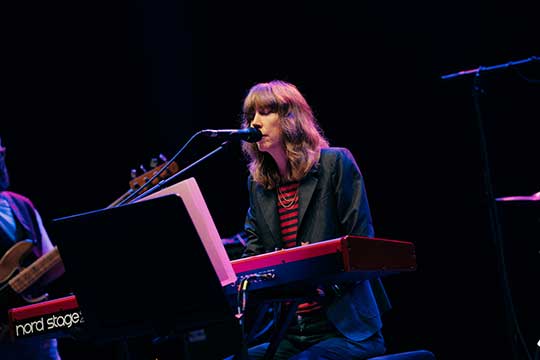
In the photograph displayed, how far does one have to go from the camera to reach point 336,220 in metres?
3.27

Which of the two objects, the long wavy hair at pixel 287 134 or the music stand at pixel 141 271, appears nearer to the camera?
the music stand at pixel 141 271

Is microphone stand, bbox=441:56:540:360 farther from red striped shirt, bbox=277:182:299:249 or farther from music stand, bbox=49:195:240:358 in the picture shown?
music stand, bbox=49:195:240:358

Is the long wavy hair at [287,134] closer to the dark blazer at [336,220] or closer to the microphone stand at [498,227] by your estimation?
the dark blazer at [336,220]

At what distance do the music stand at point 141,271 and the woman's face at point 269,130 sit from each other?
49.4 inches

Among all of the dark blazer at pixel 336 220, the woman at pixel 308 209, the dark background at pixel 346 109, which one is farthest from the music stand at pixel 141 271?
the dark background at pixel 346 109

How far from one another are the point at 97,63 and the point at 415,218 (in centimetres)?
347

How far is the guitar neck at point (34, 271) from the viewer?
475 centimetres

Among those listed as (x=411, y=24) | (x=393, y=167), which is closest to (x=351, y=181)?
(x=393, y=167)

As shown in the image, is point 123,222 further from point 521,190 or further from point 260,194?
point 521,190

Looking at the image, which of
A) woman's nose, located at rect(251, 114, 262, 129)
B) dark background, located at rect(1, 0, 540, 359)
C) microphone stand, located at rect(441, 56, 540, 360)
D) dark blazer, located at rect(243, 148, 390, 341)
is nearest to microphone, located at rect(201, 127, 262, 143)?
woman's nose, located at rect(251, 114, 262, 129)

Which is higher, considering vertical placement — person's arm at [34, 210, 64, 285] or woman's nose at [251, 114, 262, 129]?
woman's nose at [251, 114, 262, 129]

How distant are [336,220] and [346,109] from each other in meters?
2.48

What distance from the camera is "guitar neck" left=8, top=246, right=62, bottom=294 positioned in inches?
187

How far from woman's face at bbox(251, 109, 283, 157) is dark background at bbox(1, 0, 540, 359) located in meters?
2.02
